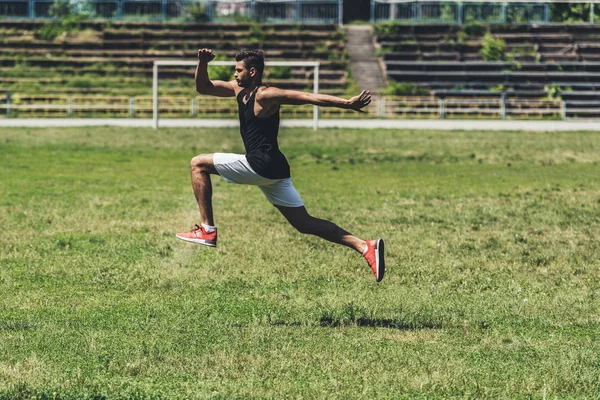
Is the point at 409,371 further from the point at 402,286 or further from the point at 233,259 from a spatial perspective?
the point at 233,259

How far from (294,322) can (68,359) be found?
2115mm

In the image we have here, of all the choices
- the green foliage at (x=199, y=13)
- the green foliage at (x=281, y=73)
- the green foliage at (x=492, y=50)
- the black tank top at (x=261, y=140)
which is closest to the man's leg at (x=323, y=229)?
the black tank top at (x=261, y=140)

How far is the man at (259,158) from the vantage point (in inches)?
337

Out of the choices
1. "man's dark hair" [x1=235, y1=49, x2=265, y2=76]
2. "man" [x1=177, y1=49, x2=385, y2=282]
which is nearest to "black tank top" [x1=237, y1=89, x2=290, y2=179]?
"man" [x1=177, y1=49, x2=385, y2=282]

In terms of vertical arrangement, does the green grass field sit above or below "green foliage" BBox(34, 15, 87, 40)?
below

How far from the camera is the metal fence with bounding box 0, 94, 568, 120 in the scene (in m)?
45.5

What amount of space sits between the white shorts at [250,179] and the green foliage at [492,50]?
44.3 m

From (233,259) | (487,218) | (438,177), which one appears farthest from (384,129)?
(233,259)

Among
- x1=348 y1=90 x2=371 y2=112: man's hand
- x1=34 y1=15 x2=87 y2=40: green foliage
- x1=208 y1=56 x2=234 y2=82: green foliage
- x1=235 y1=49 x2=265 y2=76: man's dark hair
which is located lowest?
x1=208 y1=56 x2=234 y2=82: green foliage

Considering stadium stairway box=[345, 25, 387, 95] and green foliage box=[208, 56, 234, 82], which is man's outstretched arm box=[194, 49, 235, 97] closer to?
green foliage box=[208, 56, 234, 82]

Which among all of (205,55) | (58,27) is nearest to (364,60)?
(58,27)

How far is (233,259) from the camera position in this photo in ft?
38.3

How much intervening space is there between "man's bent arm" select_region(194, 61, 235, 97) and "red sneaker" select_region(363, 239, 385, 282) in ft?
6.13

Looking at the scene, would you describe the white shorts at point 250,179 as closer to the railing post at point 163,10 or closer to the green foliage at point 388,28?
the green foliage at point 388,28
